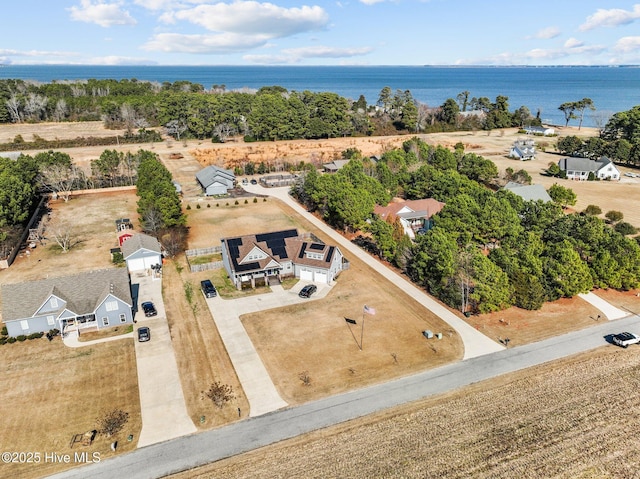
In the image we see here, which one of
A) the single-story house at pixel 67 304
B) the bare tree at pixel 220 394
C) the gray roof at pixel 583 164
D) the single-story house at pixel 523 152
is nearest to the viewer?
the bare tree at pixel 220 394

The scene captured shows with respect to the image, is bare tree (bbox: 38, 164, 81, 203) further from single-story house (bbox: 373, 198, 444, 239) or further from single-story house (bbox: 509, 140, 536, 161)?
single-story house (bbox: 509, 140, 536, 161)

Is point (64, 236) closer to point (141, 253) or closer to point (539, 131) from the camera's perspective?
point (141, 253)

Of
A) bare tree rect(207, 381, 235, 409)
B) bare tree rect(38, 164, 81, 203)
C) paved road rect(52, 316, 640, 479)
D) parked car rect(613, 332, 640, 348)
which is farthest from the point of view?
bare tree rect(38, 164, 81, 203)

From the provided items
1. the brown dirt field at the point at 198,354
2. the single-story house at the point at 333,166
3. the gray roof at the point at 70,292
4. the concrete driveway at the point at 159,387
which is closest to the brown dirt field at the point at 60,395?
the concrete driveway at the point at 159,387

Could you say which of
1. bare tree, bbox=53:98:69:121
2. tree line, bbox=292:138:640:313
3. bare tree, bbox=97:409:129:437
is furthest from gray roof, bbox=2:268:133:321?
bare tree, bbox=53:98:69:121

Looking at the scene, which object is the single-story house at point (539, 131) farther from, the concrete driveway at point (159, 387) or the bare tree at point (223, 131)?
the concrete driveway at point (159, 387)

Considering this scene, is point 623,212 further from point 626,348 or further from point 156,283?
point 156,283
